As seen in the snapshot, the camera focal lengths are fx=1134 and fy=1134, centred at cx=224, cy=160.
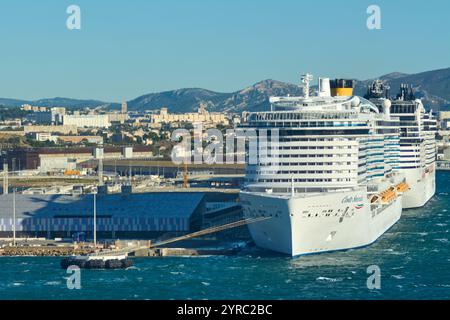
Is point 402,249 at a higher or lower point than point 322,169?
lower

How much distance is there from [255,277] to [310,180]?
5895mm

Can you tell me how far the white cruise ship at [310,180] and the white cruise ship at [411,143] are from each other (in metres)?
19.9

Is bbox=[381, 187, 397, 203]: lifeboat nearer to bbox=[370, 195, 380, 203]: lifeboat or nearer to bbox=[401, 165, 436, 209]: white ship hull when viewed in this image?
bbox=[370, 195, 380, 203]: lifeboat

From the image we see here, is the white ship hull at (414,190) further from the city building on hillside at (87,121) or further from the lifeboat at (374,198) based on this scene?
the city building on hillside at (87,121)

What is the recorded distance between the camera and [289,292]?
112 feet

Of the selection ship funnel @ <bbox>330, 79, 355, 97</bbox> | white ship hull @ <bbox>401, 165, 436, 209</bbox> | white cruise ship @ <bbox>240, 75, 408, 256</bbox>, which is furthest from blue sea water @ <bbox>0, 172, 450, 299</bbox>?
white ship hull @ <bbox>401, 165, 436, 209</bbox>

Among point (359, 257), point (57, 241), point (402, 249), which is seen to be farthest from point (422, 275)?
point (57, 241)

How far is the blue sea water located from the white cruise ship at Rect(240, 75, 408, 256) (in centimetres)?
79

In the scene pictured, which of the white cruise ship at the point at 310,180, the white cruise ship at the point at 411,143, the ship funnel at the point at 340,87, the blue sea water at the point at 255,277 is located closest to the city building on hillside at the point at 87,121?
the white cruise ship at the point at 411,143

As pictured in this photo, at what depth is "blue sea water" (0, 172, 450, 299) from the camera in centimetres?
3431

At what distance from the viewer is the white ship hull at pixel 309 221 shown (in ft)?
131

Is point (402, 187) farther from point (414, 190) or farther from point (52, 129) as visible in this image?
point (52, 129)
